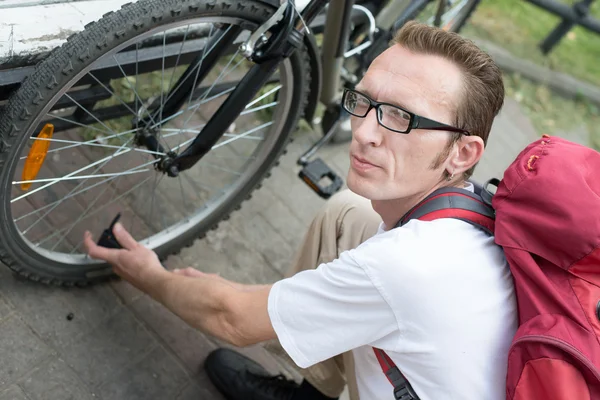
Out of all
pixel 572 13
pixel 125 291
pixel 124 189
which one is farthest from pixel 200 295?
pixel 572 13

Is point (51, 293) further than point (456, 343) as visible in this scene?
Yes

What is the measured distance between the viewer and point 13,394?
2.05 metres

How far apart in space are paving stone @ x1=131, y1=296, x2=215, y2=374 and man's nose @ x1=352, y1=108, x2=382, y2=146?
4.04 feet

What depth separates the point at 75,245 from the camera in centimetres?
254

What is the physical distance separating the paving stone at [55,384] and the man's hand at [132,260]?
0.38 meters

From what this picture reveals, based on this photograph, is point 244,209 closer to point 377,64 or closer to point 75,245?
point 75,245

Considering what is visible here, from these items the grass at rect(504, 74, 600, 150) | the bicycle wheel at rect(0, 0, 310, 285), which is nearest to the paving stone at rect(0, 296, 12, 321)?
the bicycle wheel at rect(0, 0, 310, 285)

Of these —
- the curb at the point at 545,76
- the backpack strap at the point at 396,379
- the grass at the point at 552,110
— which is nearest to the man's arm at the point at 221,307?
the backpack strap at the point at 396,379

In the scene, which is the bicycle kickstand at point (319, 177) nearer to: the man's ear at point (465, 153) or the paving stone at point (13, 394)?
the man's ear at point (465, 153)

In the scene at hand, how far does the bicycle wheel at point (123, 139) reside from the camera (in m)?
1.73

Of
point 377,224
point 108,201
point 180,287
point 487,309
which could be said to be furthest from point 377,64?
point 108,201

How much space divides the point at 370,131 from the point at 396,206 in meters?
0.25

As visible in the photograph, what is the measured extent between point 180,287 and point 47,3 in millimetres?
994

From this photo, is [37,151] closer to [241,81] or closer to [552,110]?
[241,81]
